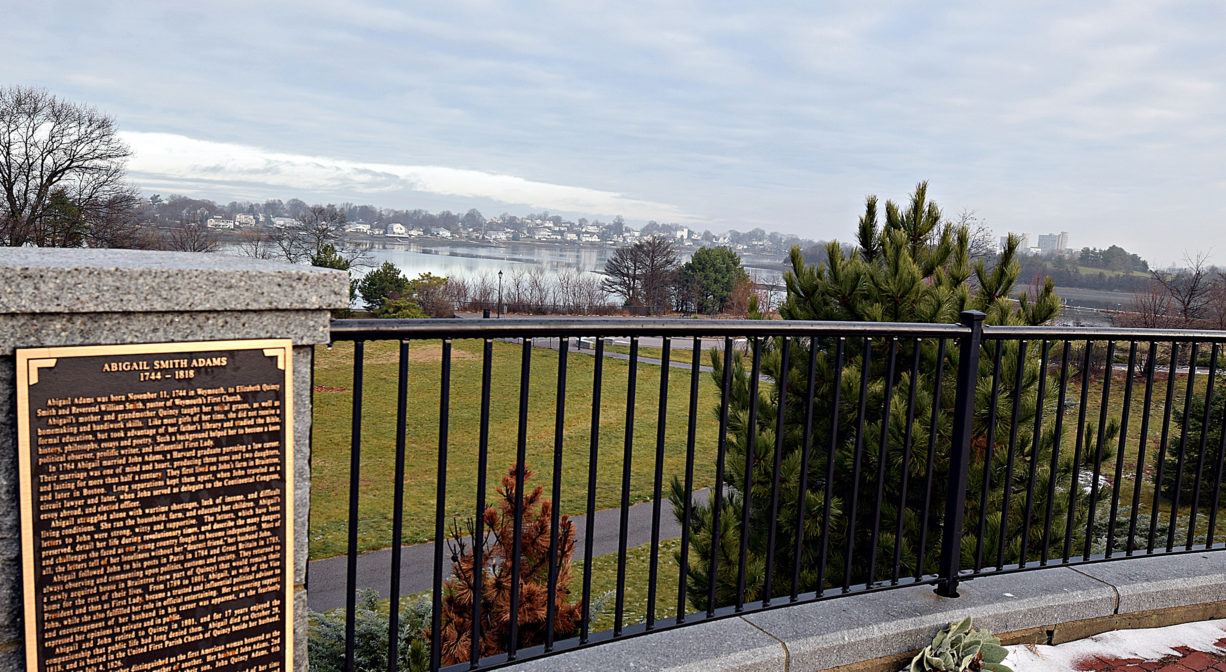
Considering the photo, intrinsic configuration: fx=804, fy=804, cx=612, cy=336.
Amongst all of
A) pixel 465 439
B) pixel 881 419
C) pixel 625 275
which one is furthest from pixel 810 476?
pixel 625 275

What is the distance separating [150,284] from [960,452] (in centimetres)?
290

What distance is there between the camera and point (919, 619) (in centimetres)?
305

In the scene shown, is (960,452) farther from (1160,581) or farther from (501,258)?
(501,258)

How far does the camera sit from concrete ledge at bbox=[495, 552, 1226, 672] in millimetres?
2701

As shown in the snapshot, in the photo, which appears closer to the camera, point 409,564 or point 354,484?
point 354,484

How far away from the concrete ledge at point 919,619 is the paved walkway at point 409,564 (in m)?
7.56

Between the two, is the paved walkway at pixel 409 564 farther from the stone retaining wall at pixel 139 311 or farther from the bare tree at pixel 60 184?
the bare tree at pixel 60 184

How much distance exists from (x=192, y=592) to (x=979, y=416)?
4702 millimetres

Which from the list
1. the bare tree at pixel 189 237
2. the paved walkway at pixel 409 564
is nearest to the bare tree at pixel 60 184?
the bare tree at pixel 189 237

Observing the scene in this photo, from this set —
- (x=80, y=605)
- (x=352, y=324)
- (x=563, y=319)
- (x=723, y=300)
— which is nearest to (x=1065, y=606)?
(x=563, y=319)

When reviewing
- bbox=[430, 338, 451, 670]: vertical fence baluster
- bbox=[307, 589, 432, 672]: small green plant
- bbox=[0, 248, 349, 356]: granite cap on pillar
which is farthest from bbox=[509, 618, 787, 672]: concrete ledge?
bbox=[307, 589, 432, 672]: small green plant

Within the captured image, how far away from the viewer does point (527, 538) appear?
4.40 meters

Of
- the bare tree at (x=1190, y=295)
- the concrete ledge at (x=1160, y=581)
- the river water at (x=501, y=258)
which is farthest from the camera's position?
the river water at (x=501, y=258)

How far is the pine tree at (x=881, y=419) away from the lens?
16.7ft
